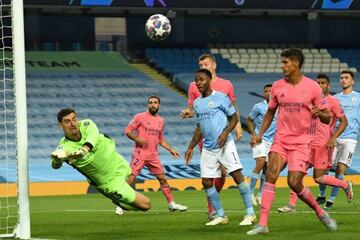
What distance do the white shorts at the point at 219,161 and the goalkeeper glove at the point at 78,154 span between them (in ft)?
8.23

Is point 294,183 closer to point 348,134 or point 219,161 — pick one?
point 219,161

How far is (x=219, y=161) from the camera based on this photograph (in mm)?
12938

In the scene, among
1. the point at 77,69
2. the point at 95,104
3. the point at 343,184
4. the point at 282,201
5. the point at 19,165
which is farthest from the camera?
the point at 77,69

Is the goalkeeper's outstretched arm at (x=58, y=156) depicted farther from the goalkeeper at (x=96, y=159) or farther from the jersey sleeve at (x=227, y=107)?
the jersey sleeve at (x=227, y=107)

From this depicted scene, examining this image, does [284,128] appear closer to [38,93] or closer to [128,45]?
[38,93]

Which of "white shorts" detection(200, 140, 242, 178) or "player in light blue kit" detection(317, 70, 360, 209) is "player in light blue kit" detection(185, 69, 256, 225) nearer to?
"white shorts" detection(200, 140, 242, 178)

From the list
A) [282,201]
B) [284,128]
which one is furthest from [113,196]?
[282,201]

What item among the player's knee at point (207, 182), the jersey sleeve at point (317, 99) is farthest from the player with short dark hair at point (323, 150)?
the jersey sleeve at point (317, 99)

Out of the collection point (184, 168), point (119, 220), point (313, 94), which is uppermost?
point (313, 94)

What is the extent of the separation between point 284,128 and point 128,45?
30203 millimetres

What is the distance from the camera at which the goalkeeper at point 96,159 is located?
11062 mm

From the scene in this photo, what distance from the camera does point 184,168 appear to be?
3003cm

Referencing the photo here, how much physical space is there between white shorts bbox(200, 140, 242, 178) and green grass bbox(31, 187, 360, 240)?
70cm

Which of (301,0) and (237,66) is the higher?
(301,0)
